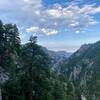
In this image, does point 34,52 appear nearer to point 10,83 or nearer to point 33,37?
point 33,37

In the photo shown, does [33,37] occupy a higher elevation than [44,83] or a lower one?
higher

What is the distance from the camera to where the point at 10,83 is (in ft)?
171

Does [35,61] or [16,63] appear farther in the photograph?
[16,63]

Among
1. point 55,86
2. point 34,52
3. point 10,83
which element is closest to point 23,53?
point 34,52

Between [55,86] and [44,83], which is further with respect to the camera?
[55,86]

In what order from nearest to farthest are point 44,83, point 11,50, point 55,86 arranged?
point 11,50 < point 44,83 < point 55,86

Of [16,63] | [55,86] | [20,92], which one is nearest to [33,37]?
[16,63]

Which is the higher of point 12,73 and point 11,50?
point 11,50

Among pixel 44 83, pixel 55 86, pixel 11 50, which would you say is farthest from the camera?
pixel 55 86

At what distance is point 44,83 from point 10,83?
18.2ft

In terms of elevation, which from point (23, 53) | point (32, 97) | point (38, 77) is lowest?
point (32, 97)

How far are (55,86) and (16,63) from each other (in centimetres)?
3143

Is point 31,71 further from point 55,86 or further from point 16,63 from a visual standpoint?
point 55,86

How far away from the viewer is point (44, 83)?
175 feet
